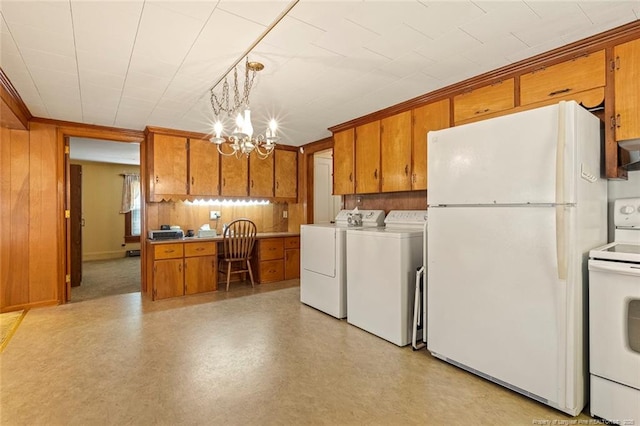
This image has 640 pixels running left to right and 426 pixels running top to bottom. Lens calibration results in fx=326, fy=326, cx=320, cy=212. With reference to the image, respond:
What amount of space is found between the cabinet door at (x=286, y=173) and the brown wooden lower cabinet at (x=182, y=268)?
1631 mm

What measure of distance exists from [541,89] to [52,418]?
12.9 feet

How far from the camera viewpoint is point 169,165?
15.1 feet

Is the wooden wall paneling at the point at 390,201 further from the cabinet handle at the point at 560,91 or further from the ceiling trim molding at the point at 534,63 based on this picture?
the cabinet handle at the point at 560,91

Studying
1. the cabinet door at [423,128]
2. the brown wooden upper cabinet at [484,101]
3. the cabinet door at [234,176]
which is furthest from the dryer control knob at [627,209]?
the cabinet door at [234,176]

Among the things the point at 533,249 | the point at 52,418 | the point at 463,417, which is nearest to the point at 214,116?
the point at 52,418

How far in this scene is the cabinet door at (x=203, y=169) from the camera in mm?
4793

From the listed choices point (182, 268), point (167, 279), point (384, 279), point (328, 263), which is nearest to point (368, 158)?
point (328, 263)

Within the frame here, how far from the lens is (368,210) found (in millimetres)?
4180

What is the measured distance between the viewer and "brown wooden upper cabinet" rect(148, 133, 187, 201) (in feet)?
14.7

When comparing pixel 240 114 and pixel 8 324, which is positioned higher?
pixel 240 114

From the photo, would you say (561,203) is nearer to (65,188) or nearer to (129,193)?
(65,188)

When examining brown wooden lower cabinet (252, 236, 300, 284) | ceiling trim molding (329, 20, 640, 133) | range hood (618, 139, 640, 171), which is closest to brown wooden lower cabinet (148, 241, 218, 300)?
brown wooden lower cabinet (252, 236, 300, 284)

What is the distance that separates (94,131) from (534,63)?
498 cm

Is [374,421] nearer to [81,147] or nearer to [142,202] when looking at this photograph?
[142,202]
